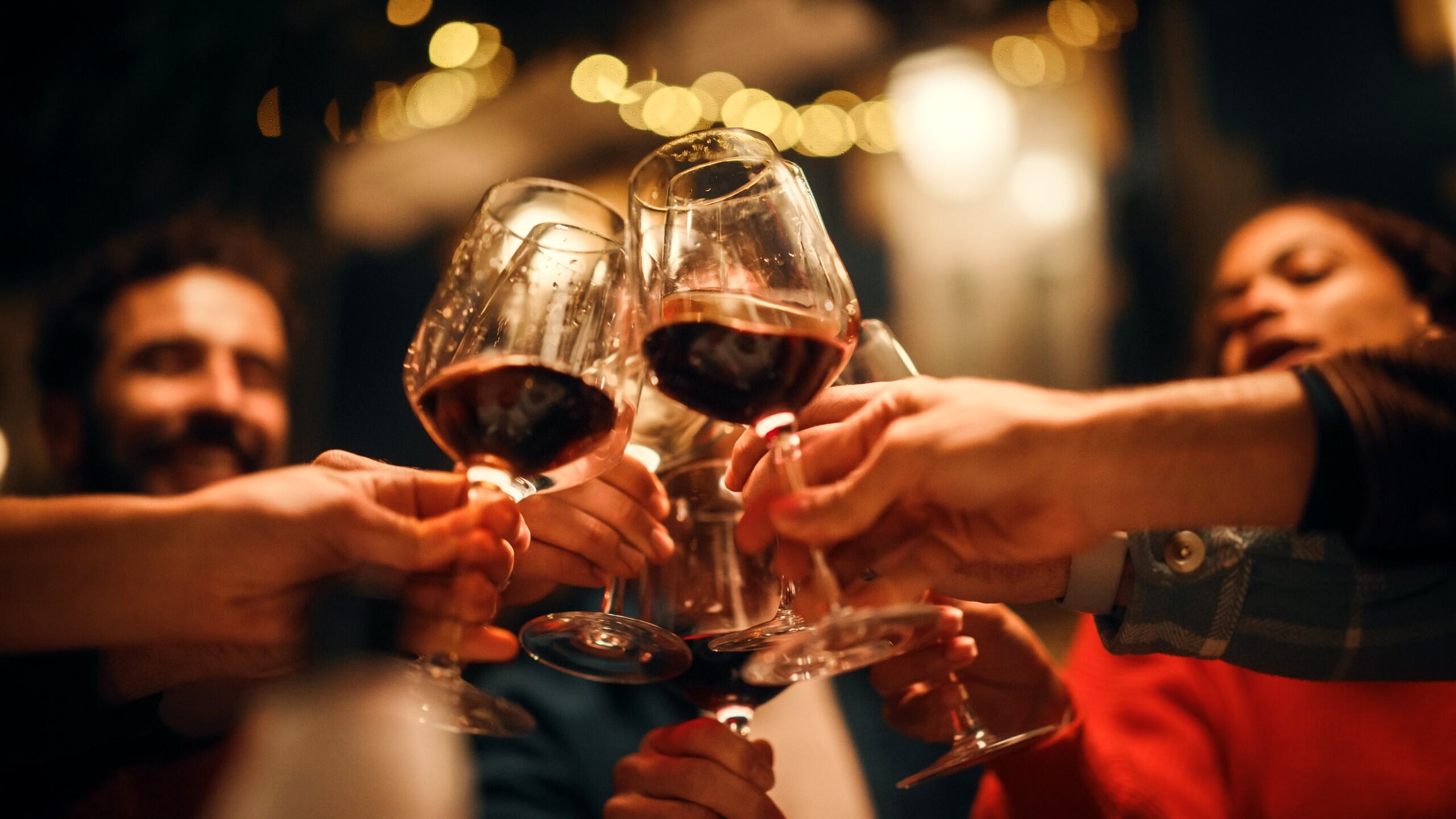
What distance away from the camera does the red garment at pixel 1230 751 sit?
3.85 feet

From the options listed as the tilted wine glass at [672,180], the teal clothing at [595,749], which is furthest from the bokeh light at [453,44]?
the tilted wine glass at [672,180]

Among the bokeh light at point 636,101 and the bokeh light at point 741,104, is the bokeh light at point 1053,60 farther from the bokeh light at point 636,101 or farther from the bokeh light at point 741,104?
the bokeh light at point 636,101

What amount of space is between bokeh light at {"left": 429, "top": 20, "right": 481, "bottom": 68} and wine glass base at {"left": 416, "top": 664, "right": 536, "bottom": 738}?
2624 millimetres

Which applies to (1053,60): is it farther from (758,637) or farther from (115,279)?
(115,279)

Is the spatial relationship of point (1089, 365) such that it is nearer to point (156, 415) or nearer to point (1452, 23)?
point (1452, 23)

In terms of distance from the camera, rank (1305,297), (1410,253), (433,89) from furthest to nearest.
Result: (433,89) → (1410,253) → (1305,297)

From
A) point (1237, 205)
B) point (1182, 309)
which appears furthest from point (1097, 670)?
point (1237, 205)

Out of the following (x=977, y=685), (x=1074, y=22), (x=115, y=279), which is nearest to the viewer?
(x=977, y=685)

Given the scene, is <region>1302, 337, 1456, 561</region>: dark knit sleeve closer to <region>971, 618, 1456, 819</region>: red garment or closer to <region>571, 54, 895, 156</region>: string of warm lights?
<region>971, 618, 1456, 819</region>: red garment

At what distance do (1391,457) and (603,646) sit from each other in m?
0.69

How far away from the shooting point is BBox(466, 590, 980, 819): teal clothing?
1.51 m

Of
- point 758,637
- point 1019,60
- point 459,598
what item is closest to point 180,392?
point 459,598

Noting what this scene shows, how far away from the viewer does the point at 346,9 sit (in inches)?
107

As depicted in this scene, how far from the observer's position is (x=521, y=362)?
713 millimetres
